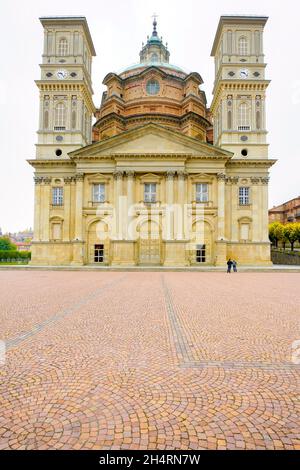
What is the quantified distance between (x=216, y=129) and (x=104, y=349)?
129 feet

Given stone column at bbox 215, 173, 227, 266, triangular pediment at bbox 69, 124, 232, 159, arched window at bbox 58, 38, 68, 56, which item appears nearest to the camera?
stone column at bbox 215, 173, 227, 266

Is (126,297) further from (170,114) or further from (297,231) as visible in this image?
(297,231)

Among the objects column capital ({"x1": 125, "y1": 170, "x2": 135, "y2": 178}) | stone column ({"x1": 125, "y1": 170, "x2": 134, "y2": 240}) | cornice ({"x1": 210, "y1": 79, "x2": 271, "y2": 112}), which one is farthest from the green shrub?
cornice ({"x1": 210, "y1": 79, "x2": 271, "y2": 112})

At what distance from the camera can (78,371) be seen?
194 inches

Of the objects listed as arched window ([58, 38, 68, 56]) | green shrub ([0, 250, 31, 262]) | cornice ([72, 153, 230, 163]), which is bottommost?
green shrub ([0, 250, 31, 262])

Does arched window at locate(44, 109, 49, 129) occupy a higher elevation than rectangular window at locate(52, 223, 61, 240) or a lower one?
higher

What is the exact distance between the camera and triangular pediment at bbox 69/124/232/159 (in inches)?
1350

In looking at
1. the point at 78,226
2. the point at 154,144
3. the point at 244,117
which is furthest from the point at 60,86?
the point at 244,117

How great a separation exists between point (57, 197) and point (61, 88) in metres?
13.7

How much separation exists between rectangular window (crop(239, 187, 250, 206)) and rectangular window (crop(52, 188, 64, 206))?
2170 cm

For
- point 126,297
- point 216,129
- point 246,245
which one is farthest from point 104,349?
point 216,129

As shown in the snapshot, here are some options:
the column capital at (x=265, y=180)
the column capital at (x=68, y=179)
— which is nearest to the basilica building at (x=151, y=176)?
the column capital at (x=68, y=179)

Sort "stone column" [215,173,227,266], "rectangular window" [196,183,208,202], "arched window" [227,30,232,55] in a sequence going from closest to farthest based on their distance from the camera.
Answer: "stone column" [215,173,227,266], "rectangular window" [196,183,208,202], "arched window" [227,30,232,55]

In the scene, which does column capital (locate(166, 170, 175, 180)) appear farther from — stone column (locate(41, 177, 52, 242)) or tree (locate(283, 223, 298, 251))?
tree (locate(283, 223, 298, 251))
